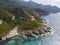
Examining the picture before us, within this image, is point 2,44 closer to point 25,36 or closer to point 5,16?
point 25,36

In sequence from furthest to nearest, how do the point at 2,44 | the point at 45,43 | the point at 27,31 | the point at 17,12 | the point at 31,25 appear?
the point at 17,12 < the point at 31,25 < the point at 27,31 < the point at 45,43 < the point at 2,44

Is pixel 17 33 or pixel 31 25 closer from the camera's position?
pixel 17 33

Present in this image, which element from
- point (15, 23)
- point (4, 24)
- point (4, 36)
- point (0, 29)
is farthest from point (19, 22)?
point (4, 36)

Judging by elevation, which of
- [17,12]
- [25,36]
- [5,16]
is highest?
[17,12]

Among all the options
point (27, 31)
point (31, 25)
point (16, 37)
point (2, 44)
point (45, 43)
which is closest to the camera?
point (2, 44)

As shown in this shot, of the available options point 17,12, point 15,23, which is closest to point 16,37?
point 15,23

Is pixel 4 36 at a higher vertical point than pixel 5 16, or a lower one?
lower

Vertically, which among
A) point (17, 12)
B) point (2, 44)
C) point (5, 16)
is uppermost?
point (17, 12)

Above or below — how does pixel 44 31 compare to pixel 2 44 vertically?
above

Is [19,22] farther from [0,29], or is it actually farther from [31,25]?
[0,29]
